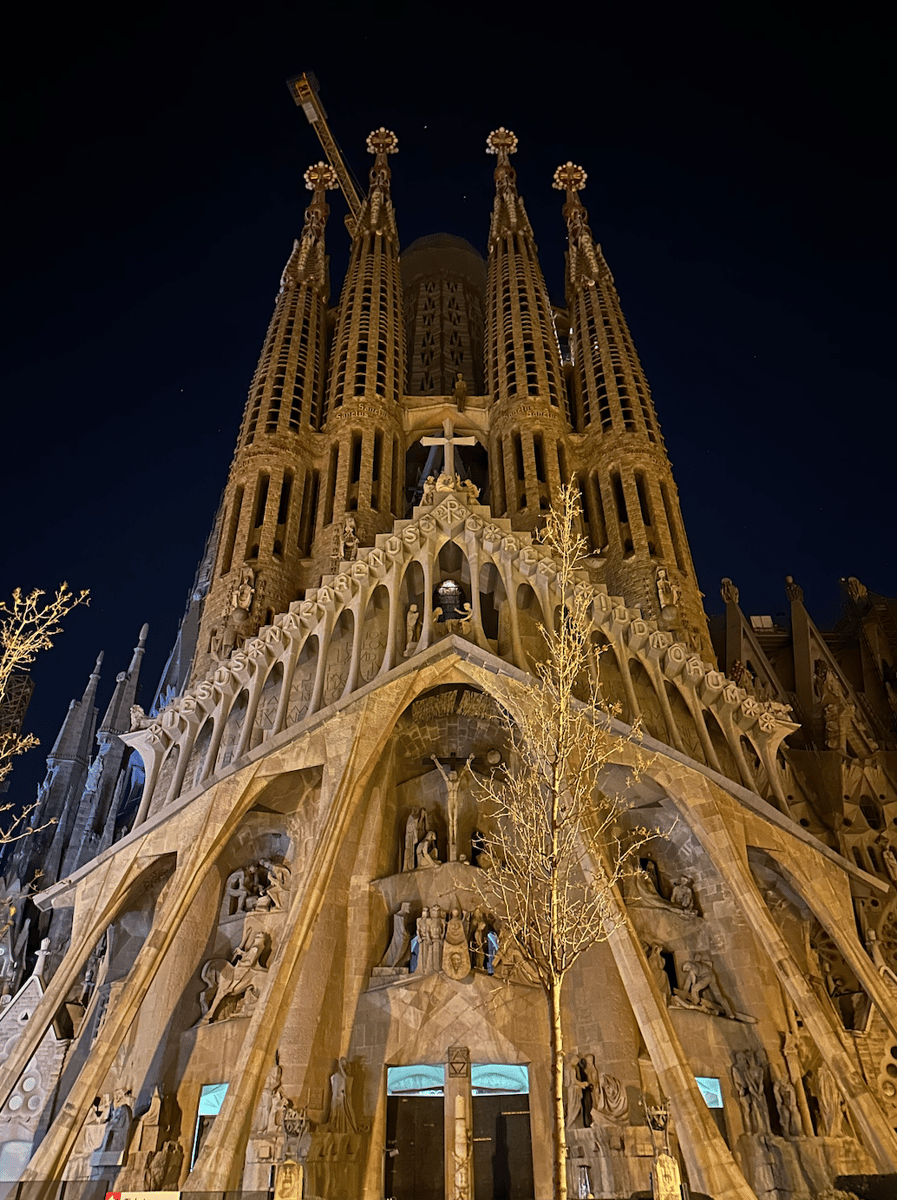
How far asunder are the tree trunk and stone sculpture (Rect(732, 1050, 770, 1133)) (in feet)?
26.4

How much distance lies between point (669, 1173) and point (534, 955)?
3135 millimetres

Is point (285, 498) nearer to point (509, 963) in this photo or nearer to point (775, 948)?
point (509, 963)

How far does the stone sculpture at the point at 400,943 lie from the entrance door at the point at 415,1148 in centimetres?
260

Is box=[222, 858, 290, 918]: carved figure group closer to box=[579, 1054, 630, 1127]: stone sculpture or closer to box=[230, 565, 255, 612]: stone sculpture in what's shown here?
box=[579, 1054, 630, 1127]: stone sculpture

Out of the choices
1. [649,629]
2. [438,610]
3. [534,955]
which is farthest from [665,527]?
[534,955]

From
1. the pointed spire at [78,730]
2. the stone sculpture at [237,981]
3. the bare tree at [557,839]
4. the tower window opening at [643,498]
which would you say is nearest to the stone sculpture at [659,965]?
the bare tree at [557,839]

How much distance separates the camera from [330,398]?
31.3 meters

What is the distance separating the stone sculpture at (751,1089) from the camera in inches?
624

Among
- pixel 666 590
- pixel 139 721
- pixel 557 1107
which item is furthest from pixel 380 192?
pixel 557 1107

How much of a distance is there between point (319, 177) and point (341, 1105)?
1720 inches

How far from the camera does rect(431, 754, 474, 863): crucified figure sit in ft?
63.7

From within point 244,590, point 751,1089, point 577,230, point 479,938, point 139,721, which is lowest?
point 751,1089

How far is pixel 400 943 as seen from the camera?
1817cm

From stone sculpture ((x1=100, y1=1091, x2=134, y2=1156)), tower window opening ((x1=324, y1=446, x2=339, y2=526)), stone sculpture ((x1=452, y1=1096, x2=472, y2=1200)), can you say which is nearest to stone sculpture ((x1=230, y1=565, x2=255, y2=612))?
tower window opening ((x1=324, y1=446, x2=339, y2=526))
